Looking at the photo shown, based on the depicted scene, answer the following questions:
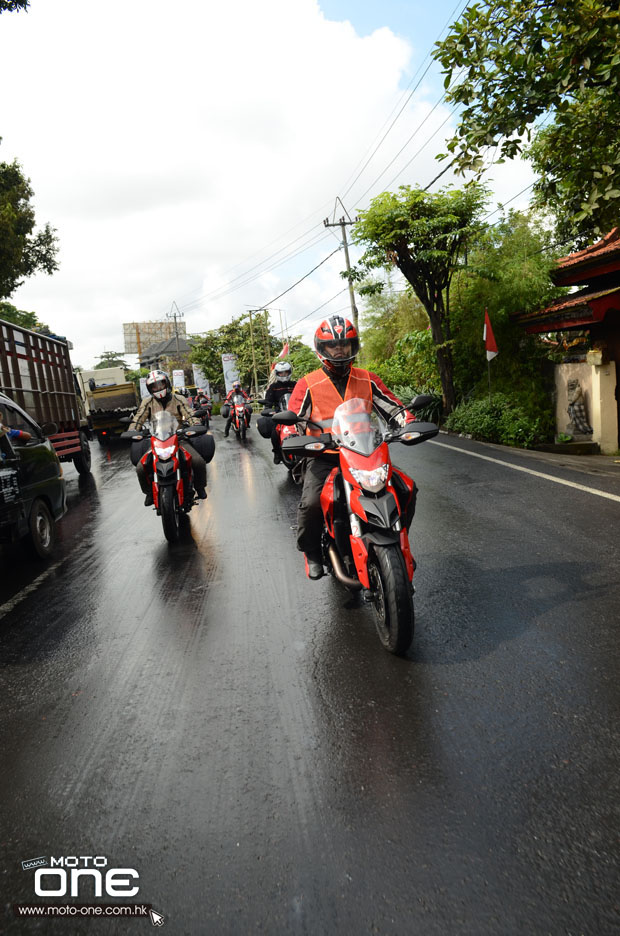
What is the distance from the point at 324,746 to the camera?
3025mm

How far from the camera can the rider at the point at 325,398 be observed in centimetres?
456

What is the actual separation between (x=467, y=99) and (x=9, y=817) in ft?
29.2

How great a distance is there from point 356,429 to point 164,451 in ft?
12.5

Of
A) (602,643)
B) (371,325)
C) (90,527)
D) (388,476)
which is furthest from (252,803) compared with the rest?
(371,325)

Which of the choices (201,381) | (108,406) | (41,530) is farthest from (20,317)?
(41,530)

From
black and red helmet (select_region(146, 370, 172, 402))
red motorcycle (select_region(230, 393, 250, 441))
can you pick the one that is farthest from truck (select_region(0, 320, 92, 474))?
red motorcycle (select_region(230, 393, 250, 441))

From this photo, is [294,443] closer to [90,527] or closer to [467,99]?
[90,527]

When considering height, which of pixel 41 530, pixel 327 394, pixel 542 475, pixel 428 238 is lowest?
pixel 542 475

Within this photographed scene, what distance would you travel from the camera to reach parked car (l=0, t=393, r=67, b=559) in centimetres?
652

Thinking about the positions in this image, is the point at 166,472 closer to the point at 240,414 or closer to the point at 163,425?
the point at 163,425

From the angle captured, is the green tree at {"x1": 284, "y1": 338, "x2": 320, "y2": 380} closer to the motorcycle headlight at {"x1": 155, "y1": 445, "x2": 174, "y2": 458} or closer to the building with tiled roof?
the building with tiled roof

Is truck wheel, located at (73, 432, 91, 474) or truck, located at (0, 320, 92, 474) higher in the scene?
truck, located at (0, 320, 92, 474)

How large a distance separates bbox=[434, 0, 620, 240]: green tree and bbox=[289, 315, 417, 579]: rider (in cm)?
463

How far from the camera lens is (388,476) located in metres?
3.99
